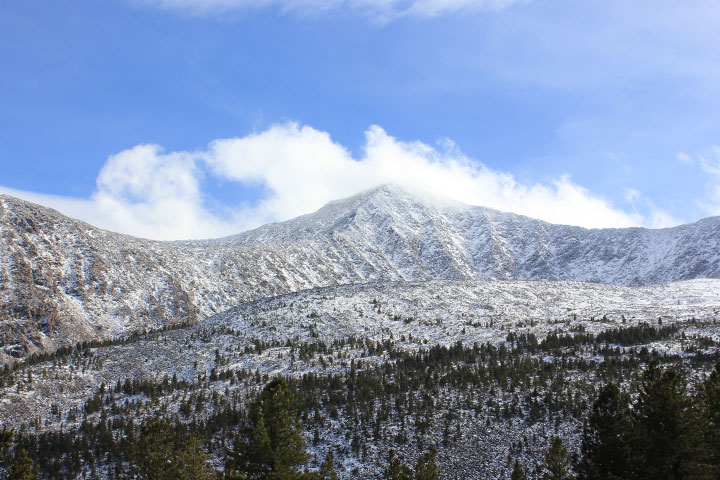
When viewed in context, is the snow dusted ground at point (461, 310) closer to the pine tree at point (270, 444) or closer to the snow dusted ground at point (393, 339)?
the snow dusted ground at point (393, 339)

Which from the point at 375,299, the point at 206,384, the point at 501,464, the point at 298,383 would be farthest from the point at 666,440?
the point at 375,299

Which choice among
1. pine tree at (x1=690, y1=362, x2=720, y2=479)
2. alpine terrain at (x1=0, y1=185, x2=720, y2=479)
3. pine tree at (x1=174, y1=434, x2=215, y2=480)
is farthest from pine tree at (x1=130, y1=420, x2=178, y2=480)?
pine tree at (x1=690, y1=362, x2=720, y2=479)

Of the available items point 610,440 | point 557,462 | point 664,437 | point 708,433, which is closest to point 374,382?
point 557,462

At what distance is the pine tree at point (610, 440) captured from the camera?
86.8ft

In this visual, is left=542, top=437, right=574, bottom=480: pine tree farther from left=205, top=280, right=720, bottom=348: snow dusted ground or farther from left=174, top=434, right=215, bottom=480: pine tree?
left=205, top=280, right=720, bottom=348: snow dusted ground

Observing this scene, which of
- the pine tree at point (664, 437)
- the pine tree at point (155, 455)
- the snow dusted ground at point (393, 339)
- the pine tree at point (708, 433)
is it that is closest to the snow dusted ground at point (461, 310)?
the snow dusted ground at point (393, 339)

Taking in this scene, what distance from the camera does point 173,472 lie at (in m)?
31.7

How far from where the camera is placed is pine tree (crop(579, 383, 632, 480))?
26.5m

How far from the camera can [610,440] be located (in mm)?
26859

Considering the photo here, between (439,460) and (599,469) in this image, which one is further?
(439,460)

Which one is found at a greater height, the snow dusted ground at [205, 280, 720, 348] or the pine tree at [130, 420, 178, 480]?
the snow dusted ground at [205, 280, 720, 348]

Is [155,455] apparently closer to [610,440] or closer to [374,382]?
[610,440]

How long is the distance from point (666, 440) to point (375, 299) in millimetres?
95671

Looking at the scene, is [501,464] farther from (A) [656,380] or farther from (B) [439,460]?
(A) [656,380]
